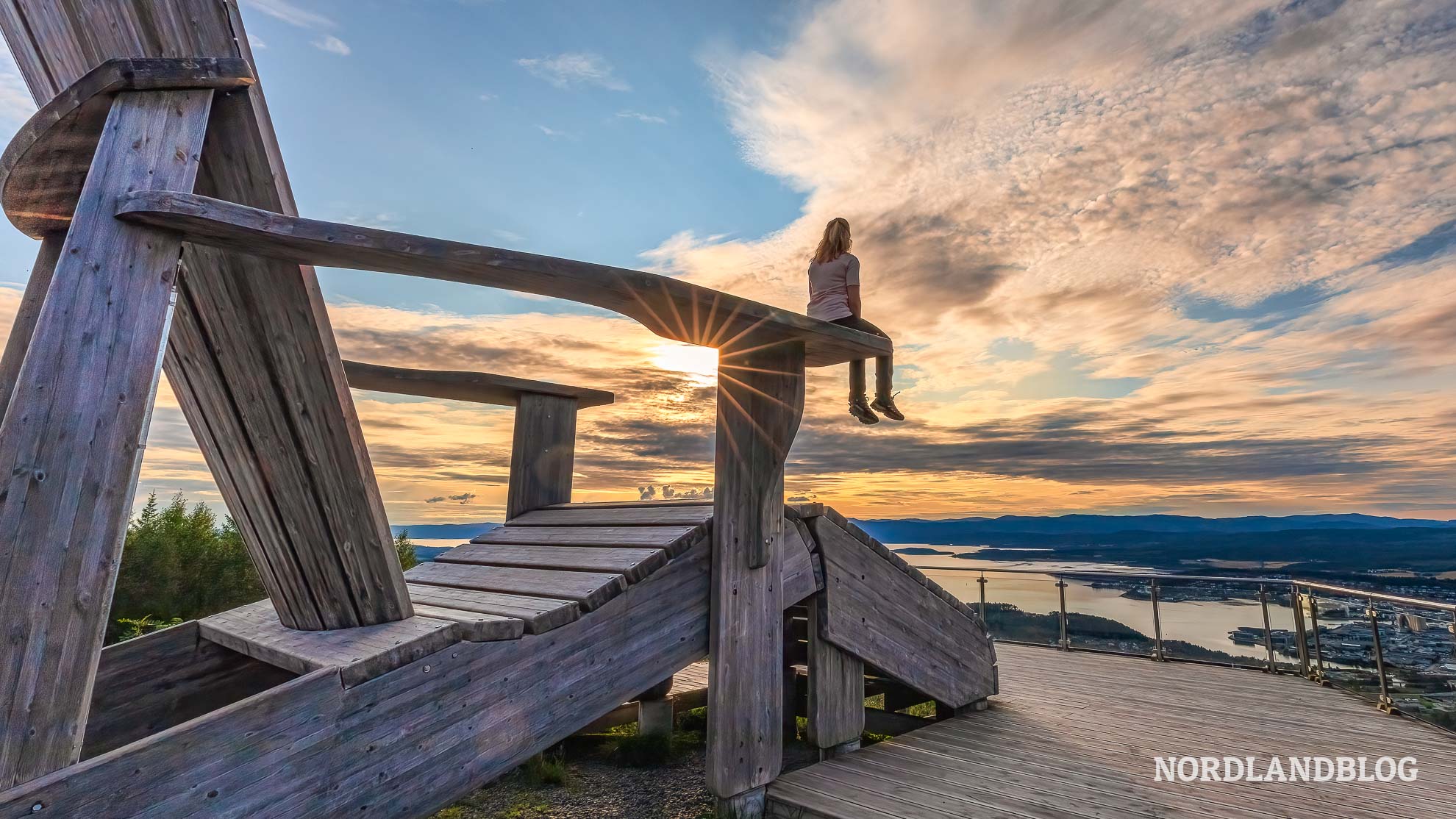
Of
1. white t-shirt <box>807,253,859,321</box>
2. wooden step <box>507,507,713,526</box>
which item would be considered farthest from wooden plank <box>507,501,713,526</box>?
white t-shirt <box>807,253,859,321</box>

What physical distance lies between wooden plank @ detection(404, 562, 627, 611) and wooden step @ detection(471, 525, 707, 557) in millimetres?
357

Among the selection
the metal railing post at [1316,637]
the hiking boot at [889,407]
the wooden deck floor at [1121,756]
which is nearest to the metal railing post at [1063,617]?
the wooden deck floor at [1121,756]

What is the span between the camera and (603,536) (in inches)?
172

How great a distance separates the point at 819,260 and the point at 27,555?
4.88m

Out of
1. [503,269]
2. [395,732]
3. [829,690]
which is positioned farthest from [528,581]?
[829,690]

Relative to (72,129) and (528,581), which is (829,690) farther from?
(72,129)

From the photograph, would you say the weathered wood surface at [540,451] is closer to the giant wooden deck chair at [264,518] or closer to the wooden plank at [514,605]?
the giant wooden deck chair at [264,518]

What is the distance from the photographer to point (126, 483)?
2078 mm

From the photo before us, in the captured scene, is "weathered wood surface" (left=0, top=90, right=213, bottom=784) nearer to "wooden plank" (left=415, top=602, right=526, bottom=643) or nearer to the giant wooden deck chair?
the giant wooden deck chair

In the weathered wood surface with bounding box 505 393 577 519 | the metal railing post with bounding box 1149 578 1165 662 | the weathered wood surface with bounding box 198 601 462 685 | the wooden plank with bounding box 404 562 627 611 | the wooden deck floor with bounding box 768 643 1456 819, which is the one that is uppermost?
the weathered wood surface with bounding box 505 393 577 519

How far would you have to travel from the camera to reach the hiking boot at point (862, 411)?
210 inches

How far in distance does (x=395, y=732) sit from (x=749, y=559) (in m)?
2.00

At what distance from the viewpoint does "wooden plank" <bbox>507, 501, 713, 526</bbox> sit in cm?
418

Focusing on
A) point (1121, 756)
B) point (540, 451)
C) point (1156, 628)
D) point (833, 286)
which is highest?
point (833, 286)
